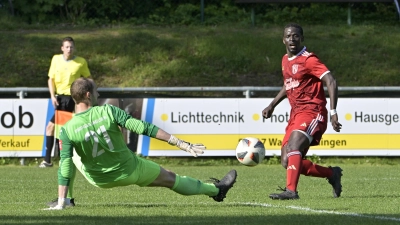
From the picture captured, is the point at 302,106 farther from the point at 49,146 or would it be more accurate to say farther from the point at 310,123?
the point at 49,146

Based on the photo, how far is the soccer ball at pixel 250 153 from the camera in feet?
32.8

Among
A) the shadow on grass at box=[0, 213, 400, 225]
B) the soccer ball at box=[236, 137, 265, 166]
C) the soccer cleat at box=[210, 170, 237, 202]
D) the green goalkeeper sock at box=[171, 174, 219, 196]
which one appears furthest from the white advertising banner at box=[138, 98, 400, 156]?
the shadow on grass at box=[0, 213, 400, 225]

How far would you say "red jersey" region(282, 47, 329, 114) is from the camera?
32.1 ft

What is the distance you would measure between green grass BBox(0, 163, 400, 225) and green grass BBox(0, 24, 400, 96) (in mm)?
8012

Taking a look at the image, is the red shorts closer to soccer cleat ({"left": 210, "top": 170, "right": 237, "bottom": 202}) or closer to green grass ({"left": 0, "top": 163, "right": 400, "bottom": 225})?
green grass ({"left": 0, "top": 163, "right": 400, "bottom": 225})

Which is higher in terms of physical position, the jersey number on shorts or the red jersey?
the red jersey

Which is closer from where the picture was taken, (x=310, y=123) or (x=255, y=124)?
(x=310, y=123)

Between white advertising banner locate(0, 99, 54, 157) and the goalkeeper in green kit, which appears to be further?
white advertising banner locate(0, 99, 54, 157)

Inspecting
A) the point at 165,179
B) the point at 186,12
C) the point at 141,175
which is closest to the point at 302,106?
the point at 165,179

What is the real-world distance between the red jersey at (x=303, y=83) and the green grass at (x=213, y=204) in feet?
3.48

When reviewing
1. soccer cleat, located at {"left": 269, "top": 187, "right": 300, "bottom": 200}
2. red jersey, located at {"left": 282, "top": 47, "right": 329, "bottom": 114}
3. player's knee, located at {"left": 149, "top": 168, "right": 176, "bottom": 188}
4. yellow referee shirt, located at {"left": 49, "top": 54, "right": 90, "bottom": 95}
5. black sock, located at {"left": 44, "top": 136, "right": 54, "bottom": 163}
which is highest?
red jersey, located at {"left": 282, "top": 47, "right": 329, "bottom": 114}

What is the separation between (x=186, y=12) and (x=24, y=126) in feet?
33.8

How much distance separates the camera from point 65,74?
48.9 feet

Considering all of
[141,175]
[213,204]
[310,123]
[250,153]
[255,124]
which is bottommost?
[255,124]
